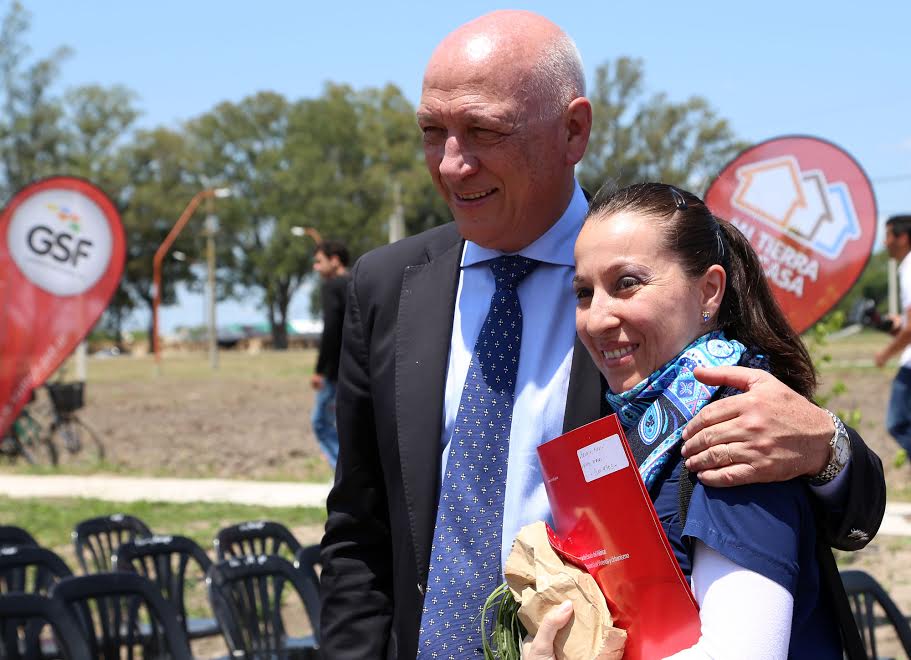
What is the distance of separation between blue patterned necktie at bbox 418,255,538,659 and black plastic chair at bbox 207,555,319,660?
99.9 inches

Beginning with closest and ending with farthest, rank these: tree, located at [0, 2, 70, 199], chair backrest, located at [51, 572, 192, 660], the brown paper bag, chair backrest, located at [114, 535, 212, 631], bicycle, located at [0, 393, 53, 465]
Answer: the brown paper bag
chair backrest, located at [51, 572, 192, 660]
chair backrest, located at [114, 535, 212, 631]
bicycle, located at [0, 393, 53, 465]
tree, located at [0, 2, 70, 199]

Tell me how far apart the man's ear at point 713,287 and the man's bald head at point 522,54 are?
564 mm

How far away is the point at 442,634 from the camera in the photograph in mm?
2020

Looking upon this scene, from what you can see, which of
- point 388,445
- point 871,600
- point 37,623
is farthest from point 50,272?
point 388,445

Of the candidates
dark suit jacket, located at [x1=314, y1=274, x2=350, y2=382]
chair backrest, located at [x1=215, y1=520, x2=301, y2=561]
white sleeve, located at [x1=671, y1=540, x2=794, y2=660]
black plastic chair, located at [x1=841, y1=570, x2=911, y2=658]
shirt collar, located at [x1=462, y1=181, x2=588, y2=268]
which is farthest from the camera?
dark suit jacket, located at [x1=314, y1=274, x2=350, y2=382]

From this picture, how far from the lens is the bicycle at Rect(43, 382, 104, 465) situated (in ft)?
45.4

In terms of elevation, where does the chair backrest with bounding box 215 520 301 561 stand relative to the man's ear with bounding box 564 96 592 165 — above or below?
below

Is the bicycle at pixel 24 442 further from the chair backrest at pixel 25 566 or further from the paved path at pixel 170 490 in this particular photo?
the chair backrest at pixel 25 566

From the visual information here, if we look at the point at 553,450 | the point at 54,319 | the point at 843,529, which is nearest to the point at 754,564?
the point at 843,529

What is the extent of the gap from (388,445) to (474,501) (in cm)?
24

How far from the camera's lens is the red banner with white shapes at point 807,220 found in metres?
5.66

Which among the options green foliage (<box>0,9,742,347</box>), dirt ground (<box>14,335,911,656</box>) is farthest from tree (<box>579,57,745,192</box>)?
dirt ground (<box>14,335,911,656</box>)

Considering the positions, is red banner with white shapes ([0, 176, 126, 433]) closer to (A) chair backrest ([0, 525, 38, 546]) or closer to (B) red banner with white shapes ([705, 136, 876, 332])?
(A) chair backrest ([0, 525, 38, 546])

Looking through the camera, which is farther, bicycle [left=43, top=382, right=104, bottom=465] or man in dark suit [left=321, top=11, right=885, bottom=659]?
bicycle [left=43, top=382, right=104, bottom=465]
